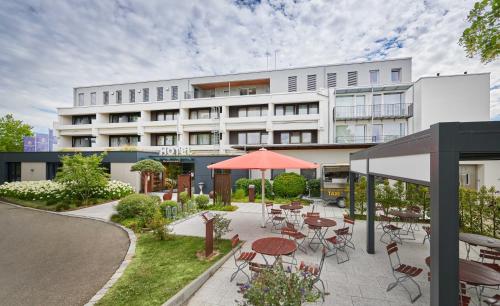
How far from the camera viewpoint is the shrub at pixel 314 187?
53.6ft

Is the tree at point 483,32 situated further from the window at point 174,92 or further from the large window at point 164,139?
the window at point 174,92

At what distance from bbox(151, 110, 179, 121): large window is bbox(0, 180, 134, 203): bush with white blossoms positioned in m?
12.4

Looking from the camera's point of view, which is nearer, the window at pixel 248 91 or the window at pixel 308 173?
the window at pixel 308 173

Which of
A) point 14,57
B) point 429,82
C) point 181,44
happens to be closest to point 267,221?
point 181,44

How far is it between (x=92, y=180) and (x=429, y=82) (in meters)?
29.2

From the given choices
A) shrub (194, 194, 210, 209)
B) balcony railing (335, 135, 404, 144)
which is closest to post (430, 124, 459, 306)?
shrub (194, 194, 210, 209)

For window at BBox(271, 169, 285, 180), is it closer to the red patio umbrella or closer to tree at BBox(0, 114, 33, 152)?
the red patio umbrella

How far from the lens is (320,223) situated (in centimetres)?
710

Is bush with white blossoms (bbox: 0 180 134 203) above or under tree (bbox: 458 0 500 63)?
under

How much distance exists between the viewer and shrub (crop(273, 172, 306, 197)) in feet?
52.7

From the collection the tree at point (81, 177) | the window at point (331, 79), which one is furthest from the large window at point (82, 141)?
the window at point (331, 79)

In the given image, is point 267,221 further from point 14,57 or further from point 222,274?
point 14,57

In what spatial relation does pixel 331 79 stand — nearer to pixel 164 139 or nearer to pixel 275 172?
pixel 275 172

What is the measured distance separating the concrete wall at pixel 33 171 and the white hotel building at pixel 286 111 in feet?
23.9
